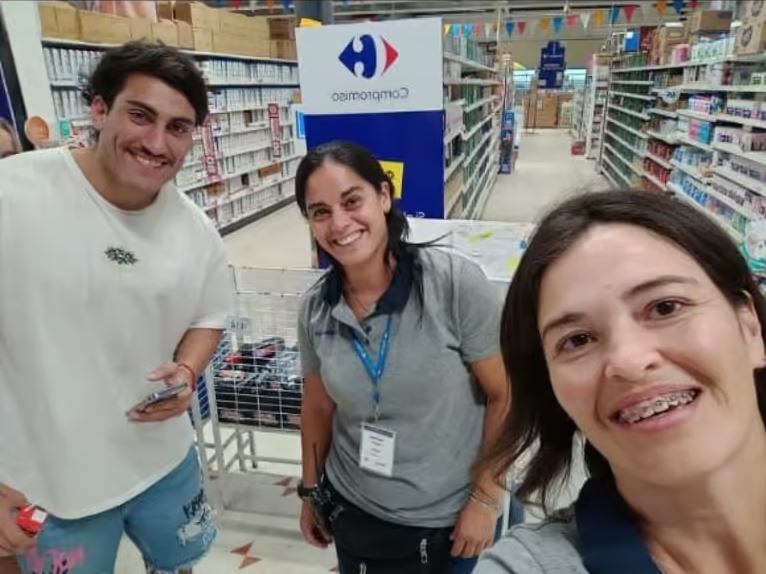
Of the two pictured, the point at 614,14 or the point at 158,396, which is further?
the point at 614,14

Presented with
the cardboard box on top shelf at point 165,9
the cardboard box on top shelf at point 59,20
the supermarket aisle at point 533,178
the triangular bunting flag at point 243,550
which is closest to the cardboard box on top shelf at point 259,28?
the cardboard box on top shelf at point 165,9

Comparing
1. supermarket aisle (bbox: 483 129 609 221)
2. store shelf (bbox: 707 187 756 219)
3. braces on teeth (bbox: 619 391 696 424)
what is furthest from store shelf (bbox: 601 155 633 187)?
braces on teeth (bbox: 619 391 696 424)

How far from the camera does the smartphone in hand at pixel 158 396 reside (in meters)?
1.40

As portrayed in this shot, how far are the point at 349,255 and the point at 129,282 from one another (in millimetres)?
533

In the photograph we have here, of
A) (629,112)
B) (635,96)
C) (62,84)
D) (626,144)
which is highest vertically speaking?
(62,84)

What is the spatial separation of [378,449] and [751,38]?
463 cm

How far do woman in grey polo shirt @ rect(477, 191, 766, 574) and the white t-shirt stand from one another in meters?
0.95

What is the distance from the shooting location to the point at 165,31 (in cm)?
632

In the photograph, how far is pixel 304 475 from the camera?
1.59 meters

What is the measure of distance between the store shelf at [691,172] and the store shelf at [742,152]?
24.1 inches

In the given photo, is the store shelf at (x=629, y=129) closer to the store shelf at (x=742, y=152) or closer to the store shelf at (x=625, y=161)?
the store shelf at (x=625, y=161)

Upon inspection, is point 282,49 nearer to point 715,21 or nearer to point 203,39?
point 203,39

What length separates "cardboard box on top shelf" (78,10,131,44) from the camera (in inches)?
208

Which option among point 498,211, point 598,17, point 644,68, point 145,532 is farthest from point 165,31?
point 598,17
